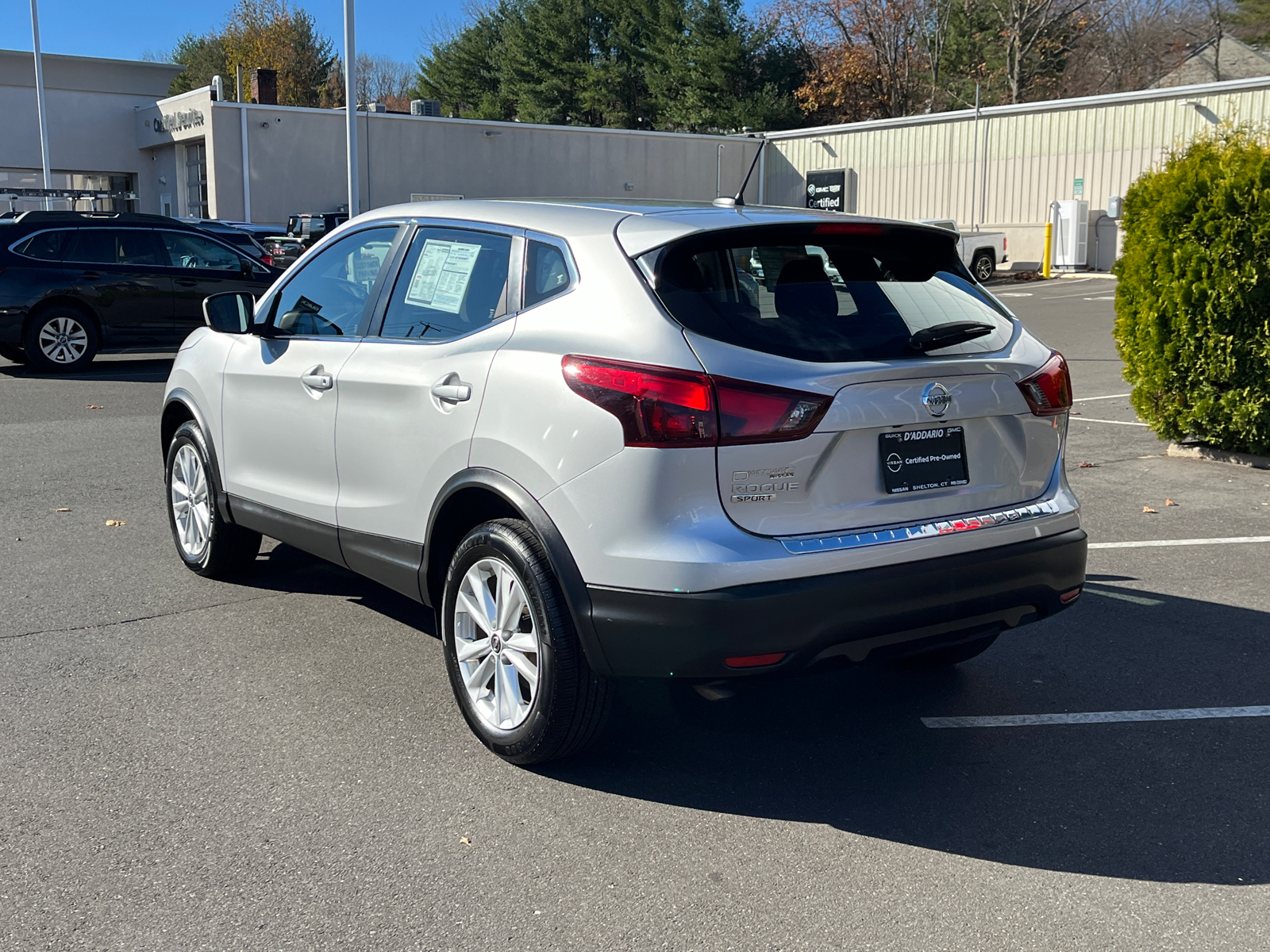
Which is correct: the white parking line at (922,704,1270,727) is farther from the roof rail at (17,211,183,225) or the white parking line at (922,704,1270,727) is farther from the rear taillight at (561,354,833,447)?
the roof rail at (17,211,183,225)

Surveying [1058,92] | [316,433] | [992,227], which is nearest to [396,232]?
[316,433]

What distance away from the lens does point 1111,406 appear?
12.1m

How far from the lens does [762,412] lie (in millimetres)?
3416

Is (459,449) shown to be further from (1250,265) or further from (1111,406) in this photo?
(1111,406)

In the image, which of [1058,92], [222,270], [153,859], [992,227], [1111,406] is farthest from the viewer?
[1058,92]

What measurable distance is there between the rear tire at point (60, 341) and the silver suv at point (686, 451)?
11514 millimetres

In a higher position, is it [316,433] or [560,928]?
[316,433]

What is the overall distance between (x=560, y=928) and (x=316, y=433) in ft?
7.99

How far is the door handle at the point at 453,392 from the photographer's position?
398cm

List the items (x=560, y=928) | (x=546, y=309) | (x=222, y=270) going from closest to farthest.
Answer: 1. (x=560, y=928)
2. (x=546, y=309)
3. (x=222, y=270)

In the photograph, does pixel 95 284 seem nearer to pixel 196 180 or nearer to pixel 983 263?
pixel 983 263

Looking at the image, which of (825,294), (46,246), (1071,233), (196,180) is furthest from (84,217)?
(1071,233)

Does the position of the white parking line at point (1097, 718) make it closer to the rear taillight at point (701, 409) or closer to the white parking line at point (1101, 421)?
the rear taillight at point (701, 409)

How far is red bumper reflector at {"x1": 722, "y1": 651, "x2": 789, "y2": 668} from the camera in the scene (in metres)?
3.39
